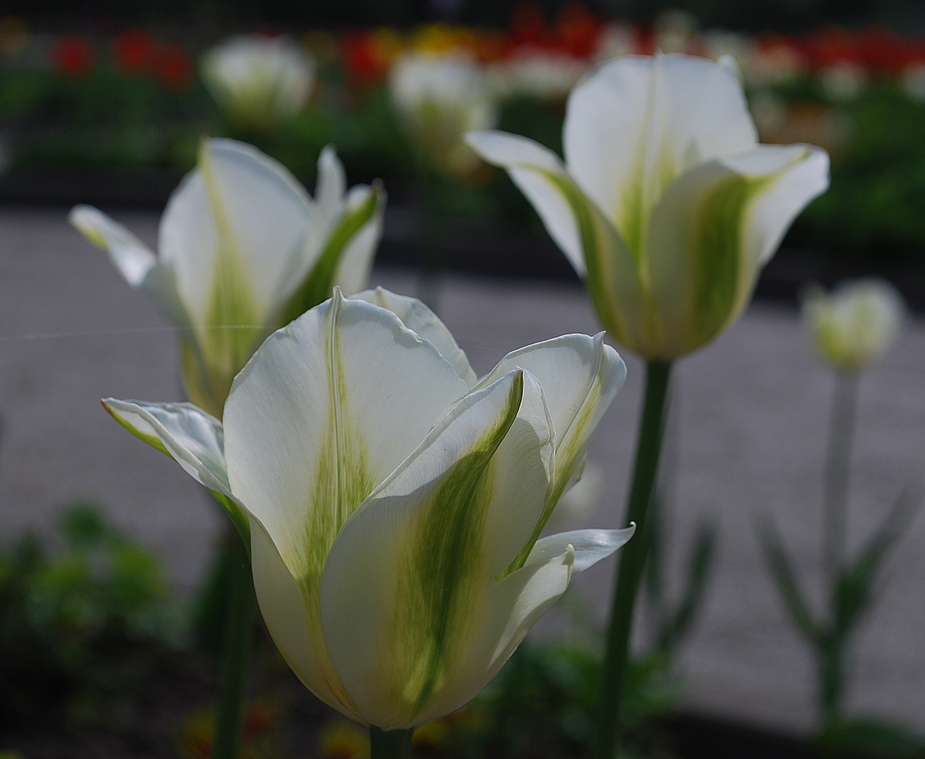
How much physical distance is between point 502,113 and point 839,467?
191 inches

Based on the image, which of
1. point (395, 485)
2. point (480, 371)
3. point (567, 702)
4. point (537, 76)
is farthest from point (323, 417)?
point (537, 76)

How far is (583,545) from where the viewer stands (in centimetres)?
36

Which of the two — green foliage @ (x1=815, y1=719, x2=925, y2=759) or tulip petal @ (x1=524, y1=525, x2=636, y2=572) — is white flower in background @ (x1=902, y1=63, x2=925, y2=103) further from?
tulip petal @ (x1=524, y1=525, x2=636, y2=572)

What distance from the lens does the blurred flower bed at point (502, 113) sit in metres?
5.71

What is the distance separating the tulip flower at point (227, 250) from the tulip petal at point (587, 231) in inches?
3.7

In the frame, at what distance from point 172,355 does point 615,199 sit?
11.5 feet

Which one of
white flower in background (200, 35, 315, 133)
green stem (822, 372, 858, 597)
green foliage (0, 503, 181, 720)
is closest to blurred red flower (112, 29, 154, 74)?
green stem (822, 372, 858, 597)

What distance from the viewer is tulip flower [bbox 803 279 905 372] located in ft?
6.73

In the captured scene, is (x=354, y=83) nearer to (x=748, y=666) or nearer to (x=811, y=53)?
(x=811, y=53)

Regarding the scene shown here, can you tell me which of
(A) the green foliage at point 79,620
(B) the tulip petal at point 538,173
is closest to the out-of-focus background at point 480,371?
(A) the green foliage at point 79,620

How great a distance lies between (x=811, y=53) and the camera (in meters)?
8.73

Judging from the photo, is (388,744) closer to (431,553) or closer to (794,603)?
(431,553)

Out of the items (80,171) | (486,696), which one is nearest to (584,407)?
(486,696)

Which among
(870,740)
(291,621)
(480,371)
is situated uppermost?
(291,621)
